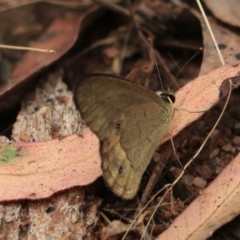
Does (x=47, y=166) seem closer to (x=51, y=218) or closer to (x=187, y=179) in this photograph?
(x=51, y=218)

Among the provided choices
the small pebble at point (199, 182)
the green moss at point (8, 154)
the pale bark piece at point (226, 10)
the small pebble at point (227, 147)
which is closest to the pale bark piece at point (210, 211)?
the small pebble at point (199, 182)

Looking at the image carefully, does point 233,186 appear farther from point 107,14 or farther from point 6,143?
point 107,14

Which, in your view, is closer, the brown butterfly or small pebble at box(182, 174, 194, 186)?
the brown butterfly

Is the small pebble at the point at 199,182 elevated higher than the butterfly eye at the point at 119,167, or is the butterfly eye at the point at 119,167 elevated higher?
the small pebble at the point at 199,182

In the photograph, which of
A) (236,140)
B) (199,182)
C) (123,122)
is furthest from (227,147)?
(123,122)

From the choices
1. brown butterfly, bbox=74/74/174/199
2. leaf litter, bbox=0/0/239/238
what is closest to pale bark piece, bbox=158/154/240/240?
leaf litter, bbox=0/0/239/238

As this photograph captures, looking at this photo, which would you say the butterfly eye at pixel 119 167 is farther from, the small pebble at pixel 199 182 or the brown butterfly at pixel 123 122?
the small pebble at pixel 199 182

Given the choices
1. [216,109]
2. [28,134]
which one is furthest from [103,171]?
[216,109]

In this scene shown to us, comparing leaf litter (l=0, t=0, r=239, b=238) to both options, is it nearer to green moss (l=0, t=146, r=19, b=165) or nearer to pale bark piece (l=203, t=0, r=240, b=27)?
green moss (l=0, t=146, r=19, b=165)
